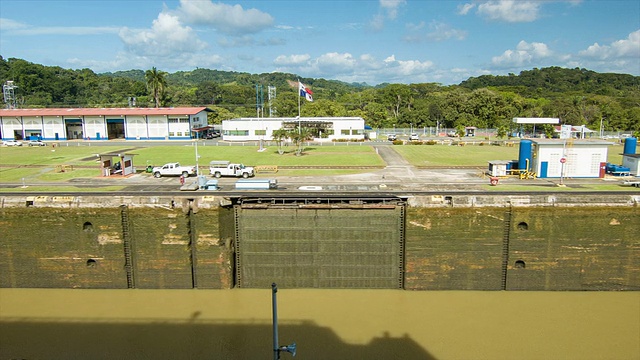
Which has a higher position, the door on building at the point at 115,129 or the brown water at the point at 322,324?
the door on building at the point at 115,129

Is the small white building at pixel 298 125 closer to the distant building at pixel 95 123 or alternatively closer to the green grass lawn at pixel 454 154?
the distant building at pixel 95 123

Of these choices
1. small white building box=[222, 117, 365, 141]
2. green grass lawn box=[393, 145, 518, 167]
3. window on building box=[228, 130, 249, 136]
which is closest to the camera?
green grass lawn box=[393, 145, 518, 167]

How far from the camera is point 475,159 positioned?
60750mm

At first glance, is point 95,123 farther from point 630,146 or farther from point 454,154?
point 630,146

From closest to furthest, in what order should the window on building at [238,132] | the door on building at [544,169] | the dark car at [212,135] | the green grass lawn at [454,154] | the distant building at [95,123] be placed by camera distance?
the door on building at [544,169] → the green grass lawn at [454,154] → the distant building at [95,123] → the window on building at [238,132] → the dark car at [212,135]

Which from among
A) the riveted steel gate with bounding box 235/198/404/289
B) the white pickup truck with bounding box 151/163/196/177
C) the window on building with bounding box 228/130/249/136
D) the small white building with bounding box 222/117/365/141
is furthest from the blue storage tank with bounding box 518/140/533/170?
the window on building with bounding box 228/130/249/136

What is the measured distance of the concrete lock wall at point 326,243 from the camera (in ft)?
90.1

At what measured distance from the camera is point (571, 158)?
47219mm

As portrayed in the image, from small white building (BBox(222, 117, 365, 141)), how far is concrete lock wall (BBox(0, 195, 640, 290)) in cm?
6566

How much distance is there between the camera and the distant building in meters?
92.2

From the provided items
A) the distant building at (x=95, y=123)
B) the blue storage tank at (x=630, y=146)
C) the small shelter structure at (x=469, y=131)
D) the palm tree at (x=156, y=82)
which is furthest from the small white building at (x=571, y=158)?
the palm tree at (x=156, y=82)

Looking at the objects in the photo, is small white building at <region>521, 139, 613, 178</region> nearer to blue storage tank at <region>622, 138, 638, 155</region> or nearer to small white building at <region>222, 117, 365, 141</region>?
blue storage tank at <region>622, 138, 638, 155</region>

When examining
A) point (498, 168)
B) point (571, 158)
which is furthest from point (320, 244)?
point (571, 158)

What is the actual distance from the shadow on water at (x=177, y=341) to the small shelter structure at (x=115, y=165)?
26.3 m
